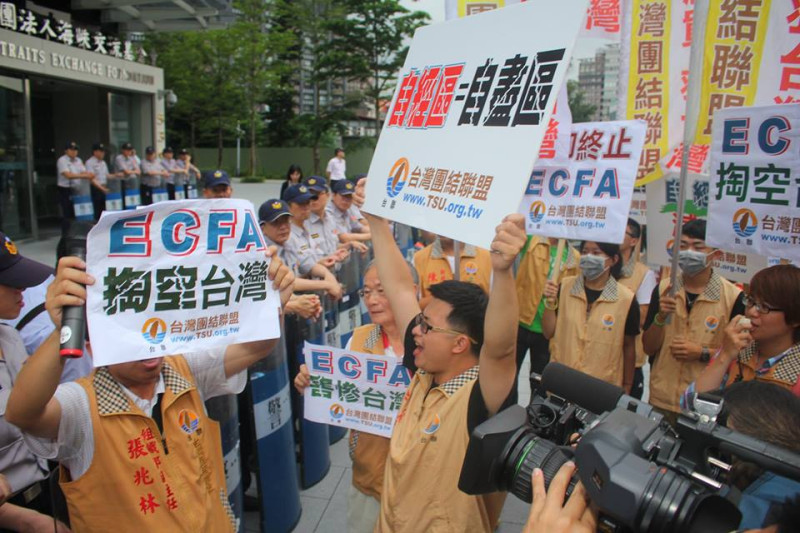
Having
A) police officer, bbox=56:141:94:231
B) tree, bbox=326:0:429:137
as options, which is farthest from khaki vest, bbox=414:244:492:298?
tree, bbox=326:0:429:137

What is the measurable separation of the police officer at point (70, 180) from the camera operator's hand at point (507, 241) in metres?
12.9

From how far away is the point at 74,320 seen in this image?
5.36 ft

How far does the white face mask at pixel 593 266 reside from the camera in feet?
12.2

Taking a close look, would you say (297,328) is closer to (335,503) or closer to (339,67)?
(335,503)

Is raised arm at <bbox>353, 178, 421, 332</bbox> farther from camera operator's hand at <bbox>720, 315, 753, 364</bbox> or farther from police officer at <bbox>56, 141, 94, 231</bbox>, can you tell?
police officer at <bbox>56, 141, 94, 231</bbox>

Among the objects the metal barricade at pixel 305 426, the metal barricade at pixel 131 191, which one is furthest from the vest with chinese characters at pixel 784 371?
the metal barricade at pixel 131 191

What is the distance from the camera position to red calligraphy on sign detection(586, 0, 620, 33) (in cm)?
560

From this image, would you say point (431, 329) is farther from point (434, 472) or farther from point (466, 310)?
point (434, 472)

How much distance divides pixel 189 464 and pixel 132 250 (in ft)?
2.49

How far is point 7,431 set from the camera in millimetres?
2143

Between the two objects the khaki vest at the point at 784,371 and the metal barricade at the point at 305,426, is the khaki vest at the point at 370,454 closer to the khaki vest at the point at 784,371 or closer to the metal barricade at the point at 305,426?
the metal barricade at the point at 305,426

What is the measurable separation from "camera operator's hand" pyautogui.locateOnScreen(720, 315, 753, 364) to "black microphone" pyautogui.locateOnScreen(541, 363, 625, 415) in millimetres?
1389

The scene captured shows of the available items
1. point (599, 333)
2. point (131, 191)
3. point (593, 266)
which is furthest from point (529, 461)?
point (131, 191)

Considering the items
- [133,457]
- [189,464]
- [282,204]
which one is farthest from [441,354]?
[282,204]
